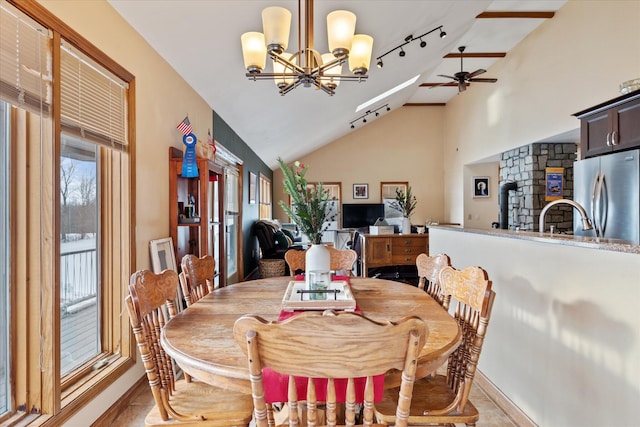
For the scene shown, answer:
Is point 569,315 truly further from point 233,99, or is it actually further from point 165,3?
point 233,99

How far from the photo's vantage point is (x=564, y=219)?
5.24 metres

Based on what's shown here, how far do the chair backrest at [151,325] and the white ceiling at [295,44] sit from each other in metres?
1.68

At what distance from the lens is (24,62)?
4.71 feet

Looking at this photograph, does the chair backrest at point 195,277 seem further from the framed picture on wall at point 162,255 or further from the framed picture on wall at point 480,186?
the framed picture on wall at point 480,186

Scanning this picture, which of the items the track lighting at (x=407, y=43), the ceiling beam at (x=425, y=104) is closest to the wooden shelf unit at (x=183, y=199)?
the track lighting at (x=407, y=43)

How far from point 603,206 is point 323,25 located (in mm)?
3090

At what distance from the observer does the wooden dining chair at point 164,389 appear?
1.25 m

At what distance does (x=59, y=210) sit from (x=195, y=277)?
73cm

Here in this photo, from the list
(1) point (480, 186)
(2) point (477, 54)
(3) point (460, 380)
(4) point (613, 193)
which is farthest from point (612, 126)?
(1) point (480, 186)

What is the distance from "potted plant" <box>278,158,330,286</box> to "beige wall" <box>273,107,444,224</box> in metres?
7.62

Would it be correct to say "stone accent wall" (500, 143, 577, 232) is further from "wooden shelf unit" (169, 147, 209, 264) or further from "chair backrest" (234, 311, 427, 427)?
"chair backrest" (234, 311, 427, 427)

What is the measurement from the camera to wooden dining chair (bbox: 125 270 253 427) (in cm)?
125

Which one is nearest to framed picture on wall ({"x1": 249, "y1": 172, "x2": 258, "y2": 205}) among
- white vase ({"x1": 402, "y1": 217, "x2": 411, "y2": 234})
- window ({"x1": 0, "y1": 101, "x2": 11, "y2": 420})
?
white vase ({"x1": 402, "y1": 217, "x2": 411, "y2": 234})

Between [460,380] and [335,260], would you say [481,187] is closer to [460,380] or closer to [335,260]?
[335,260]
